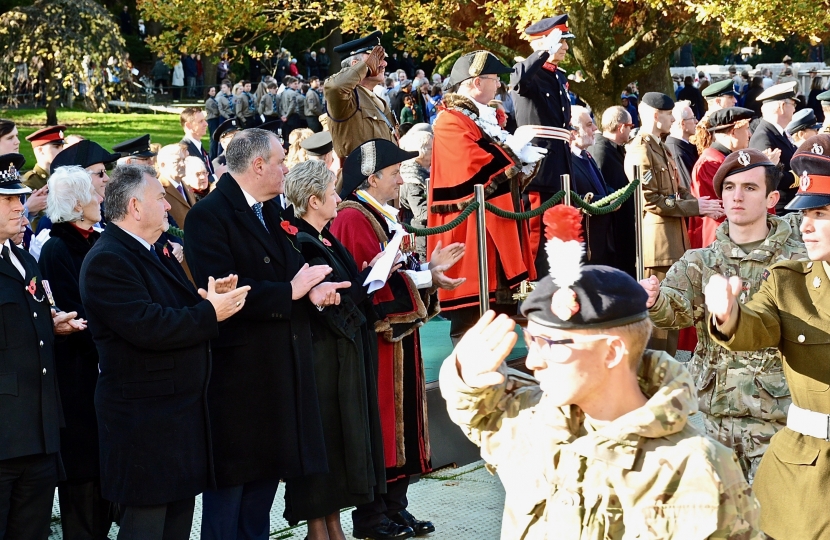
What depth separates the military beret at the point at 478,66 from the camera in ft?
26.3

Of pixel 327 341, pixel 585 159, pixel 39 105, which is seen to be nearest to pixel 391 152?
pixel 327 341

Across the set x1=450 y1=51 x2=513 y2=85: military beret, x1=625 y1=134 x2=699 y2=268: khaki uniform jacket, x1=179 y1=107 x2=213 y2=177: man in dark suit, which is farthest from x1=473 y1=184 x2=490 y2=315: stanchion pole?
x1=179 y1=107 x2=213 y2=177: man in dark suit

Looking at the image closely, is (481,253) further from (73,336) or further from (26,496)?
(26,496)

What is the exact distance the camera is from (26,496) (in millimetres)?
4848

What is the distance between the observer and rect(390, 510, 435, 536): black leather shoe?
5.90 meters

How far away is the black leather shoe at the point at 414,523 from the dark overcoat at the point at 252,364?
102cm

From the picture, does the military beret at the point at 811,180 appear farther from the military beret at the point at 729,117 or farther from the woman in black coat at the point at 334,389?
the military beret at the point at 729,117

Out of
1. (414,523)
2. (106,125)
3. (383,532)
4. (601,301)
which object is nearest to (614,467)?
(601,301)

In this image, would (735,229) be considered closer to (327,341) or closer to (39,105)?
(327,341)

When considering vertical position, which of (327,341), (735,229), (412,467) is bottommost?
(412,467)

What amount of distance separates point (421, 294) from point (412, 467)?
0.94 m

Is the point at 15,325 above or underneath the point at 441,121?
underneath

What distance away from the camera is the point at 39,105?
29094mm

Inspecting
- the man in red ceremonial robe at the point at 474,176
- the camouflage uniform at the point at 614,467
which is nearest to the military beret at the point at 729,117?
the man in red ceremonial robe at the point at 474,176
